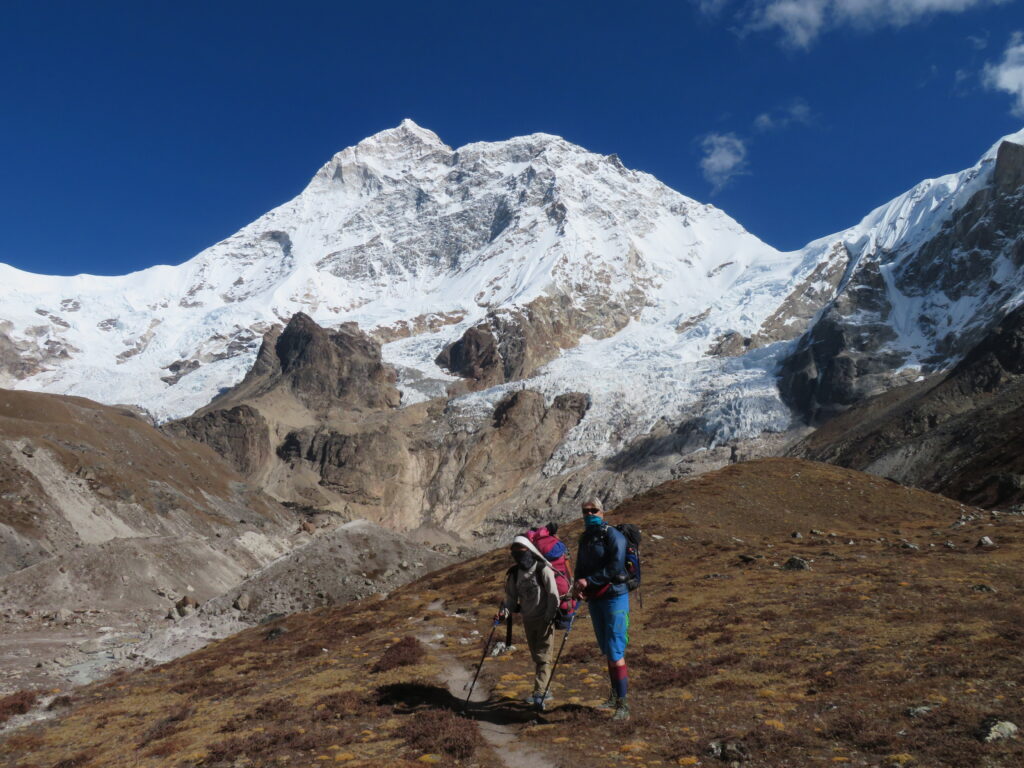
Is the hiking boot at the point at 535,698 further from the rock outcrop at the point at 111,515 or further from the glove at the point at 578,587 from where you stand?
the rock outcrop at the point at 111,515

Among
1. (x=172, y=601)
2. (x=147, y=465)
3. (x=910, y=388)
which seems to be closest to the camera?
(x=172, y=601)

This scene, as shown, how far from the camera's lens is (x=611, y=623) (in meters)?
13.8

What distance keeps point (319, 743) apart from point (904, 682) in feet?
35.8

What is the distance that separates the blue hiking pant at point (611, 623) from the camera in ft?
44.7

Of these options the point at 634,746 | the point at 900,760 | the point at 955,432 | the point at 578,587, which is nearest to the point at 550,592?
the point at 578,587

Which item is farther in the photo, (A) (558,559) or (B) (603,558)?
(A) (558,559)

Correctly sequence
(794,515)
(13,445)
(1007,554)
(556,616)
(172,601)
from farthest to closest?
(13,445)
(172,601)
(794,515)
(1007,554)
(556,616)

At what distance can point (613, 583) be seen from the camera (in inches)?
547

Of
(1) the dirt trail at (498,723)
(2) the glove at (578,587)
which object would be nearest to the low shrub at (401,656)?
(1) the dirt trail at (498,723)

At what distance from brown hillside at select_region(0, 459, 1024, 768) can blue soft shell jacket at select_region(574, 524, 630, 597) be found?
2429 millimetres

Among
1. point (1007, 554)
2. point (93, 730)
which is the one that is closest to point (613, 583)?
point (93, 730)

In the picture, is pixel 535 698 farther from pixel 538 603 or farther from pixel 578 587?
pixel 578 587

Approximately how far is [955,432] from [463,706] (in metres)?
134

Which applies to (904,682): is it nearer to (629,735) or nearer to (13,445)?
(629,735)
